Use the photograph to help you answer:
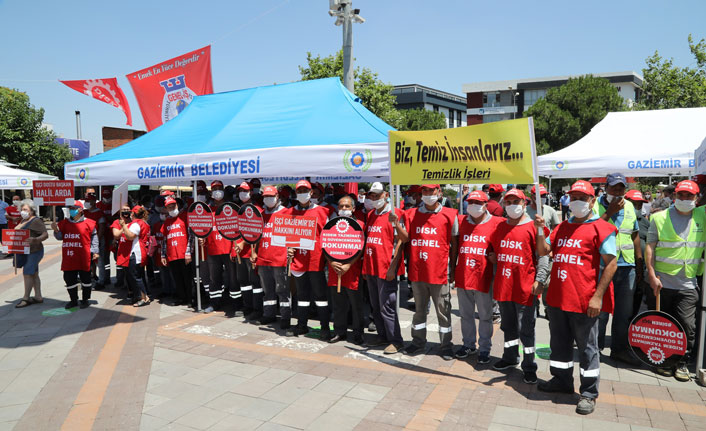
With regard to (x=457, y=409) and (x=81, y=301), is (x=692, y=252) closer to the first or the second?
(x=457, y=409)

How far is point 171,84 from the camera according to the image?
1090 centimetres

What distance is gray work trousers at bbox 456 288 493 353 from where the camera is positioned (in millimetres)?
5277

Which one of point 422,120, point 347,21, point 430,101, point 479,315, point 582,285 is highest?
point 430,101

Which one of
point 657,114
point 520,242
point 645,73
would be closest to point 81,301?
point 520,242

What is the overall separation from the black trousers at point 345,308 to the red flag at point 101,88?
8132 mm

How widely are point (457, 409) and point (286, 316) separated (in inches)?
124

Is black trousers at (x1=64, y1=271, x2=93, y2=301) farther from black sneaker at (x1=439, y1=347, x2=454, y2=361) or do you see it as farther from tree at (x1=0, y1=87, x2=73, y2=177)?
tree at (x1=0, y1=87, x2=73, y2=177)

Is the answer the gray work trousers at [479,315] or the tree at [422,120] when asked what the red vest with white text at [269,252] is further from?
the tree at [422,120]

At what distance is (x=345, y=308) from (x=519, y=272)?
96.2 inches

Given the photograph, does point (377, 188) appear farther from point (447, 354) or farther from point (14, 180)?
point (14, 180)

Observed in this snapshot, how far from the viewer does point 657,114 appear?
9.45 m

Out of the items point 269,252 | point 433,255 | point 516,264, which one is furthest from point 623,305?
point 269,252

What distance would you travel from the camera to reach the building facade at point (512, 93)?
209 ft

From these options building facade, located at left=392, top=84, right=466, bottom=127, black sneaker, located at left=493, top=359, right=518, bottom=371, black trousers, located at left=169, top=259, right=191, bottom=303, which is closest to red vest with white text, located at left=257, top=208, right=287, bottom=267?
black trousers, located at left=169, top=259, right=191, bottom=303
